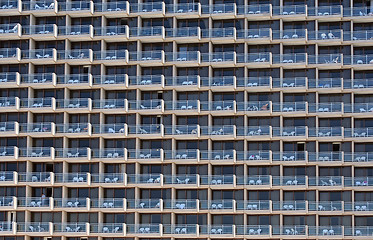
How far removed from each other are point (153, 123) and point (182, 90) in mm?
3924

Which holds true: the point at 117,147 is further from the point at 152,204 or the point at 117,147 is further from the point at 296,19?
the point at 296,19

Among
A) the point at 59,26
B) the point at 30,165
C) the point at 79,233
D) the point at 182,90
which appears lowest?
the point at 79,233

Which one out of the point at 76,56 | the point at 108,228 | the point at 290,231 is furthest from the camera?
the point at 76,56

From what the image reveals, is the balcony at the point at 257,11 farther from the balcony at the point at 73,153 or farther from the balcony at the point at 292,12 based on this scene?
the balcony at the point at 73,153

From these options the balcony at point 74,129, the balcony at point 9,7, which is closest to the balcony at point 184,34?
the balcony at point 74,129

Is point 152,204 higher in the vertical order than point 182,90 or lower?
lower

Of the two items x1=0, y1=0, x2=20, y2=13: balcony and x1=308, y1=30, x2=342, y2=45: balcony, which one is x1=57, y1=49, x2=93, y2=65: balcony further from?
x1=308, y1=30, x2=342, y2=45: balcony

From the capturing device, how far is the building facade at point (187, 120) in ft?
272

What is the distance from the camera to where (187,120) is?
85125 millimetres

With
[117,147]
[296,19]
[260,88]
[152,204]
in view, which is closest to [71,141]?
[117,147]

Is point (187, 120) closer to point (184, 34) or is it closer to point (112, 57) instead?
point (184, 34)

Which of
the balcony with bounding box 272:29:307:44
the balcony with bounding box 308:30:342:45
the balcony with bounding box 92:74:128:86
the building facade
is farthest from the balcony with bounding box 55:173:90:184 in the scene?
the balcony with bounding box 308:30:342:45

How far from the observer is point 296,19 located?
3346 inches

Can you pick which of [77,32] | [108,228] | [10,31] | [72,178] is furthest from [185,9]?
[108,228]
